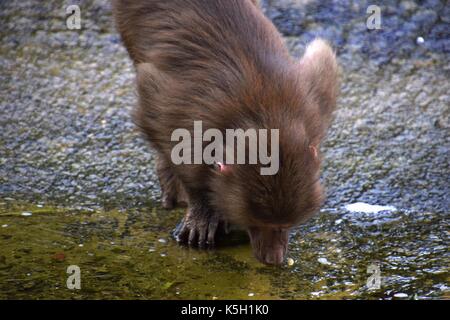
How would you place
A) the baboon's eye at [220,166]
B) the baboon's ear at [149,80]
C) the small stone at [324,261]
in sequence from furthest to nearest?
the baboon's ear at [149,80] → the small stone at [324,261] → the baboon's eye at [220,166]

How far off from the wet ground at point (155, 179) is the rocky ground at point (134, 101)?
1 cm

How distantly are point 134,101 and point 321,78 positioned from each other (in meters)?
1.70

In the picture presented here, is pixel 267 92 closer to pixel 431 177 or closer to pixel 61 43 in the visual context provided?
pixel 431 177

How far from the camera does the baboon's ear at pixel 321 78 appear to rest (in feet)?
17.1

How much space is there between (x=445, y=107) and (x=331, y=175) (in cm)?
119

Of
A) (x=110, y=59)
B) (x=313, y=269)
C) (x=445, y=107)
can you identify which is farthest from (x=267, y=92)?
(x=110, y=59)

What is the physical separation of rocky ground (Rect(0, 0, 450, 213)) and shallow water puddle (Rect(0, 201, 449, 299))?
0.87 ft

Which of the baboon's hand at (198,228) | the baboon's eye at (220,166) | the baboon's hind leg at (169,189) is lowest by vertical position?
the baboon's hand at (198,228)

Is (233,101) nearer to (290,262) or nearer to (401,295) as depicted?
(290,262)

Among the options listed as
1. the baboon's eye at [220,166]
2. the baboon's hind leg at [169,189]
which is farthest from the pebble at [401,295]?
the baboon's hind leg at [169,189]

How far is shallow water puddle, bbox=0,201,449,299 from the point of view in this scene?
15.0 feet

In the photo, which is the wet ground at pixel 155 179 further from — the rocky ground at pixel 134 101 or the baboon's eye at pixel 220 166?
the baboon's eye at pixel 220 166

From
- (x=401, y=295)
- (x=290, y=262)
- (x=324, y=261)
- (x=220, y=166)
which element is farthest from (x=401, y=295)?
(x=220, y=166)

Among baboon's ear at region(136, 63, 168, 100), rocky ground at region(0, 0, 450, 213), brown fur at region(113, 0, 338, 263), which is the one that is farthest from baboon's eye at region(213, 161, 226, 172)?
rocky ground at region(0, 0, 450, 213)
